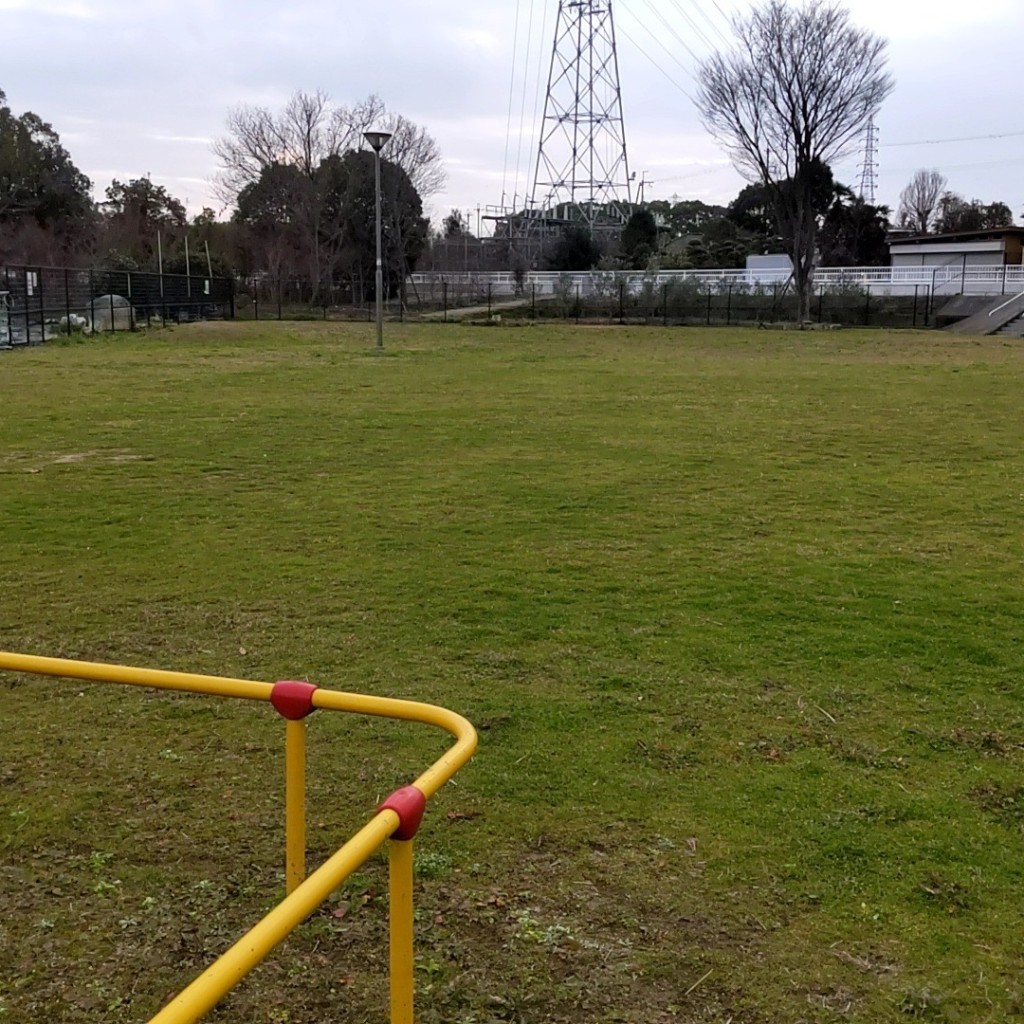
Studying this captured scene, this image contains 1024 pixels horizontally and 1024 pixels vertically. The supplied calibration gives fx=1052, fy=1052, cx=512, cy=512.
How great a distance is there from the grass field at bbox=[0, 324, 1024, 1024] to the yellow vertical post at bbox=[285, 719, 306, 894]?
0.78 feet

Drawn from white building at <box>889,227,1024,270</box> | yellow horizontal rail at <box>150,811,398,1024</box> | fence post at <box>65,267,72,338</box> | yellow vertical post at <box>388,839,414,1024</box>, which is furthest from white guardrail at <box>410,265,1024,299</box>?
yellow horizontal rail at <box>150,811,398,1024</box>

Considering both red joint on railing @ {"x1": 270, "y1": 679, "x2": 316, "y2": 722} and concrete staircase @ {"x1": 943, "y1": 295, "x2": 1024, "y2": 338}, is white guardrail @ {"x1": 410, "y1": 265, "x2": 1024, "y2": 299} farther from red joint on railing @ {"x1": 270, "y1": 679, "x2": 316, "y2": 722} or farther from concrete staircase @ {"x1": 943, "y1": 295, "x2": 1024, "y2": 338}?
red joint on railing @ {"x1": 270, "y1": 679, "x2": 316, "y2": 722}

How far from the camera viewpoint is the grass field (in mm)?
3021

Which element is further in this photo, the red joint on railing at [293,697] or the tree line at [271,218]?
the tree line at [271,218]

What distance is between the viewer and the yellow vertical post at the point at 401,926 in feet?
7.01

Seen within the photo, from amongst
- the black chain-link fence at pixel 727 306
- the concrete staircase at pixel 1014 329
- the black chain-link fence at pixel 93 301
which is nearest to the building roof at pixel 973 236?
the black chain-link fence at pixel 727 306

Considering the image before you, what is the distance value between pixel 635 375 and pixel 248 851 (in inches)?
693

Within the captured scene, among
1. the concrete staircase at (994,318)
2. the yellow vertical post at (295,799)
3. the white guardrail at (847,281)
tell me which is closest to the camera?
the yellow vertical post at (295,799)

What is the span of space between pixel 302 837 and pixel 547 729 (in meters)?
1.66

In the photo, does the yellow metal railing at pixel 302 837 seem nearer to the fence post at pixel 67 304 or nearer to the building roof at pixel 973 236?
the fence post at pixel 67 304

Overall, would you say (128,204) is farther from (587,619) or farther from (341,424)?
(587,619)

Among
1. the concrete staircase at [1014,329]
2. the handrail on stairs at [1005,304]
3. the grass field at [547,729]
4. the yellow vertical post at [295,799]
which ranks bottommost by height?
the grass field at [547,729]

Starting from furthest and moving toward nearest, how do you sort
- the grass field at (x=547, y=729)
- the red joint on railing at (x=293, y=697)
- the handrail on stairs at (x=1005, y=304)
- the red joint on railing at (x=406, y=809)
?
1. the handrail on stairs at (x=1005, y=304)
2. the grass field at (x=547, y=729)
3. the red joint on railing at (x=293, y=697)
4. the red joint on railing at (x=406, y=809)

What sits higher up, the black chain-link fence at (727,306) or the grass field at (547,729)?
the black chain-link fence at (727,306)
